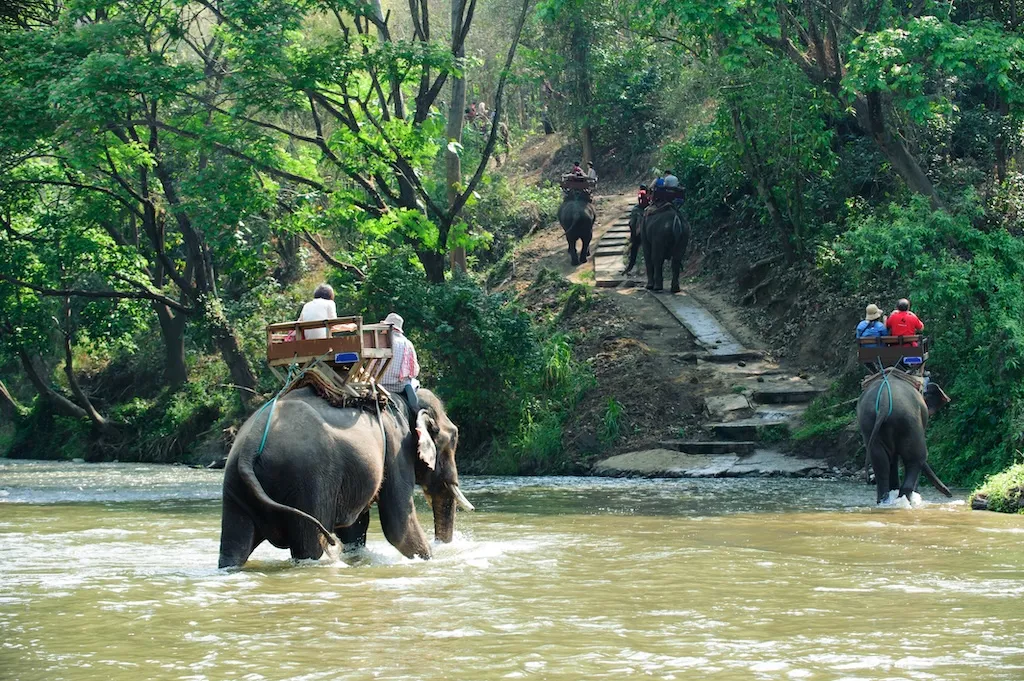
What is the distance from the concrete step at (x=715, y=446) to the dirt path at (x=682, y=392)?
0.01 m

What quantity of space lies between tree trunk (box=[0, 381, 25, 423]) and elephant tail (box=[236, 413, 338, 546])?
26637 mm

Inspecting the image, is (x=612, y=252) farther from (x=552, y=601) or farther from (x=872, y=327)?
(x=552, y=601)

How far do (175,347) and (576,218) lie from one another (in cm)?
959

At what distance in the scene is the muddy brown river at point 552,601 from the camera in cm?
720

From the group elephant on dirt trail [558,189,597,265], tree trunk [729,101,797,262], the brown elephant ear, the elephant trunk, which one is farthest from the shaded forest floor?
the brown elephant ear

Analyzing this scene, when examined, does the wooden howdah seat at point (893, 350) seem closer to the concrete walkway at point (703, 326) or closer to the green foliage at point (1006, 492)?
the green foliage at point (1006, 492)

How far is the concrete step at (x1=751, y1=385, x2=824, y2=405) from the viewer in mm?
20859

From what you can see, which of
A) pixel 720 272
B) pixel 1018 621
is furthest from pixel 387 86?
pixel 1018 621

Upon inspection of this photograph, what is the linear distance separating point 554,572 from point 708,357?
12.9 meters

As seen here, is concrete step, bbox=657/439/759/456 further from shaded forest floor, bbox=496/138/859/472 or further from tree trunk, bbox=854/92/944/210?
tree trunk, bbox=854/92/944/210

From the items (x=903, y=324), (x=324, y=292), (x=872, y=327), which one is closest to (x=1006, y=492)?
(x=903, y=324)

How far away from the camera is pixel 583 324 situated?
25266 mm

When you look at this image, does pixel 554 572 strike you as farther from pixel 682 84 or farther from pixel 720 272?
pixel 682 84

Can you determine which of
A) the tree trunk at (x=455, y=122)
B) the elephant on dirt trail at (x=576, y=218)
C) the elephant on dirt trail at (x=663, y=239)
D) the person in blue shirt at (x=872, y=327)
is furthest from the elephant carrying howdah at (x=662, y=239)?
the person in blue shirt at (x=872, y=327)
